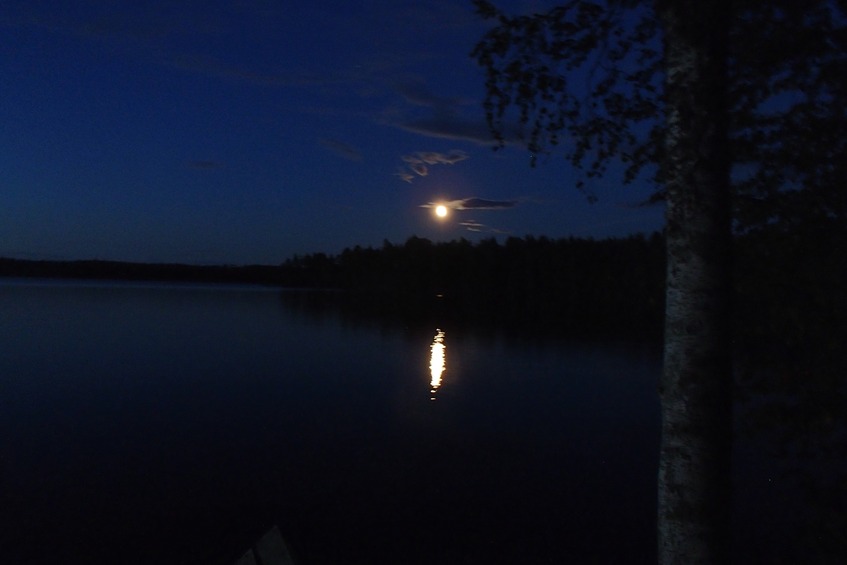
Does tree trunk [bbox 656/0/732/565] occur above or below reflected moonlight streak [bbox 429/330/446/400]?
above

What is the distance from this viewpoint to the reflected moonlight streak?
36812mm

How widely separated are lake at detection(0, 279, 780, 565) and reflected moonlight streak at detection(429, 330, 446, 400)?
36 centimetres

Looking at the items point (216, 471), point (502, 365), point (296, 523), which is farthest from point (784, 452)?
point (502, 365)

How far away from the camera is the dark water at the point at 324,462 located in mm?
14734

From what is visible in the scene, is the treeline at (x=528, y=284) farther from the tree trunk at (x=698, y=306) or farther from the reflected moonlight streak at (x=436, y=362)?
the tree trunk at (x=698, y=306)

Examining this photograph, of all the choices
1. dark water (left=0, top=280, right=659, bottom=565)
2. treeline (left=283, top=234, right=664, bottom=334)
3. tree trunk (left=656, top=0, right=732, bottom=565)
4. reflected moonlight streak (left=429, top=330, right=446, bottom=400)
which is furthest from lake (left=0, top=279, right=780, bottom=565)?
treeline (left=283, top=234, right=664, bottom=334)

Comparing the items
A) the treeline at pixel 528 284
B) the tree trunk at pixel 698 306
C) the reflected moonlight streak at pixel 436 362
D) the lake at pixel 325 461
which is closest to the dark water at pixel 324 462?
the lake at pixel 325 461

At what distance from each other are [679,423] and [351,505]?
44.7 feet

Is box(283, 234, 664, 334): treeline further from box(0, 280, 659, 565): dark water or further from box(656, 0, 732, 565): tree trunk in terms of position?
box(656, 0, 732, 565): tree trunk

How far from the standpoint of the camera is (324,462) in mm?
20641

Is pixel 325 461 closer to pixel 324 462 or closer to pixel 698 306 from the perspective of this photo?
pixel 324 462

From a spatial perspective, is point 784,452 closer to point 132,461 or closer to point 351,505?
point 351,505

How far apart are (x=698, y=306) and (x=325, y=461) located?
17.7 m

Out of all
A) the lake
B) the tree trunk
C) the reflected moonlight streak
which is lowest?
the reflected moonlight streak
